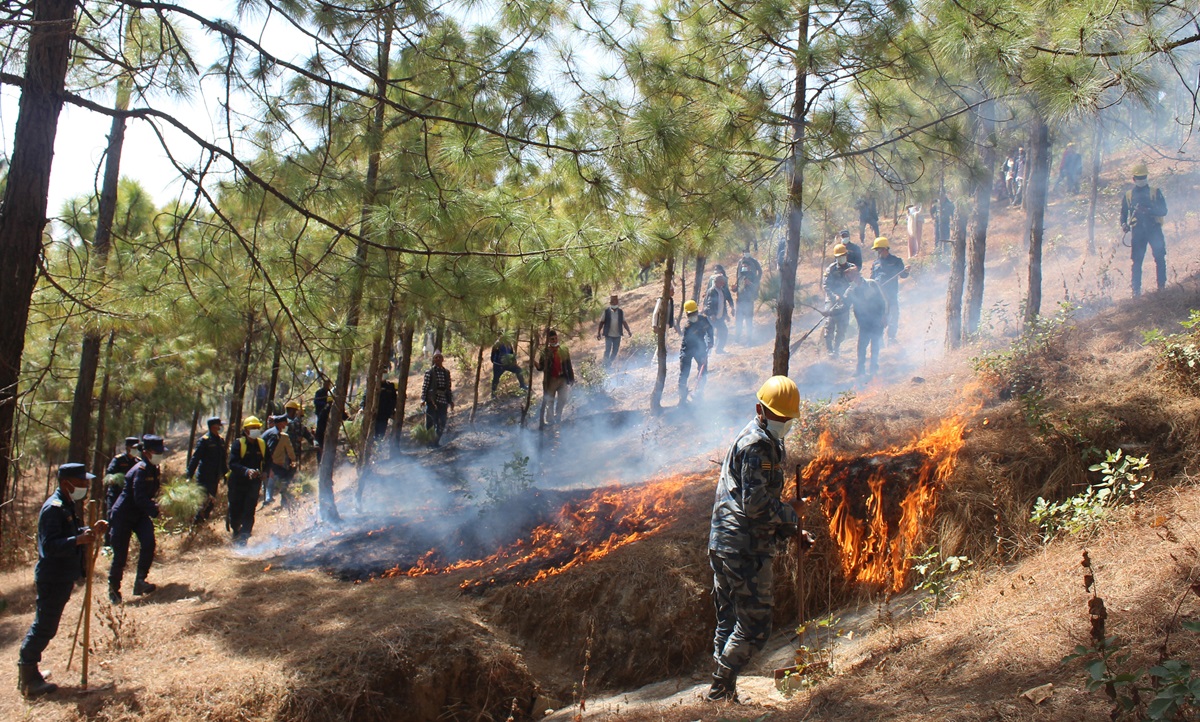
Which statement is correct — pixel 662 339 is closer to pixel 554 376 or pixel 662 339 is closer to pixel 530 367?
pixel 554 376

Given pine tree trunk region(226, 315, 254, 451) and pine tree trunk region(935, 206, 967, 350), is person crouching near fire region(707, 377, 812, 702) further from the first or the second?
pine tree trunk region(226, 315, 254, 451)

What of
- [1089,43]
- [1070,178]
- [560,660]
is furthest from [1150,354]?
[1070,178]

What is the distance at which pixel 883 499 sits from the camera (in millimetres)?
7078

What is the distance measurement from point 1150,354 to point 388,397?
39.9ft

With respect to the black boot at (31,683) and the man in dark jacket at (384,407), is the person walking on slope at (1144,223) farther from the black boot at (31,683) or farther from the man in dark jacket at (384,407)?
the black boot at (31,683)

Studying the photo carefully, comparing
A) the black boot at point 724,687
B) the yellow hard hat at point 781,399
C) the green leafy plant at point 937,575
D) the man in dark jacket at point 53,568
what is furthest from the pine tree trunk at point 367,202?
the green leafy plant at point 937,575

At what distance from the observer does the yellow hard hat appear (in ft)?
16.1

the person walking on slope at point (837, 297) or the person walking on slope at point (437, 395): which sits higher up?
the person walking on slope at point (837, 297)

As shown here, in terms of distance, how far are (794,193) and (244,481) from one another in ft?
25.9

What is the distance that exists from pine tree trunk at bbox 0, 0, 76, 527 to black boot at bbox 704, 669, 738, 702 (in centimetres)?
453

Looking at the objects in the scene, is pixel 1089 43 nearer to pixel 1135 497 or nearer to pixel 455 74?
pixel 1135 497

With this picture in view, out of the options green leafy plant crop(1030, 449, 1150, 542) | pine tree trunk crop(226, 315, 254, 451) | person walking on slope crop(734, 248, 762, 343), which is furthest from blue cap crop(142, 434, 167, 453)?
person walking on slope crop(734, 248, 762, 343)

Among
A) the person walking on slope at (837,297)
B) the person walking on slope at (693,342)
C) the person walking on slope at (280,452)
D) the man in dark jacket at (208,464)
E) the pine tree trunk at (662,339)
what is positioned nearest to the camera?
the man in dark jacket at (208,464)

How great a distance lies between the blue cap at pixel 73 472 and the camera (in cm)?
607
